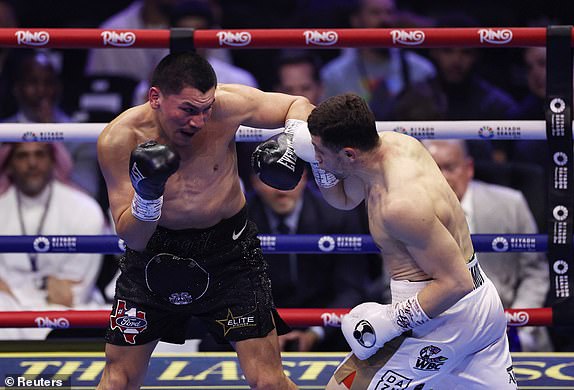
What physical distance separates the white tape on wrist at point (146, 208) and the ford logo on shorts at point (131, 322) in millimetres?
407

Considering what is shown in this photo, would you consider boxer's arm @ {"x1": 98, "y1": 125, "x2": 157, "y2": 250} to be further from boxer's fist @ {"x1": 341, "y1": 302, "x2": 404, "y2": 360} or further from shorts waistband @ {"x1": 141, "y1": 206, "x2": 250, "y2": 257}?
boxer's fist @ {"x1": 341, "y1": 302, "x2": 404, "y2": 360}

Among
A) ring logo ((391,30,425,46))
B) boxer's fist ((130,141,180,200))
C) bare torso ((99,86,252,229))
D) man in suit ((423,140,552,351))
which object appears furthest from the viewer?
man in suit ((423,140,552,351))

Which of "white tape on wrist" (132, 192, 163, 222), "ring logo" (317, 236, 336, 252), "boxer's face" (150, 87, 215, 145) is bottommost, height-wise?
"ring logo" (317, 236, 336, 252)

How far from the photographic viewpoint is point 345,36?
3988 millimetres

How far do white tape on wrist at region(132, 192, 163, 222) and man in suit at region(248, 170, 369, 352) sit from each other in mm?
1806

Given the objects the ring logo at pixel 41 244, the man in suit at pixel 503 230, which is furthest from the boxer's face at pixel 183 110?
the man in suit at pixel 503 230

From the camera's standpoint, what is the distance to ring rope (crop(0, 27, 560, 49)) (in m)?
3.97

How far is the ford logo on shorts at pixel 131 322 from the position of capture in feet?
11.3

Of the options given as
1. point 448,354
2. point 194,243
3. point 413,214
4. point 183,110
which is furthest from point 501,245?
point 183,110

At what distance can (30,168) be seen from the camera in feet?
17.1

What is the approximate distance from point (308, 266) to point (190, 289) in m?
1.68

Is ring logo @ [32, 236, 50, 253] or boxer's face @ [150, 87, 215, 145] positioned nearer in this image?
boxer's face @ [150, 87, 215, 145]

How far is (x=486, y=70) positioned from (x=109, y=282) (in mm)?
2607

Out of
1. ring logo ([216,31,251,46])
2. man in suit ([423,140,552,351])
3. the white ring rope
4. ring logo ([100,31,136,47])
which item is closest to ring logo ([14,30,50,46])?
ring logo ([100,31,136,47])
